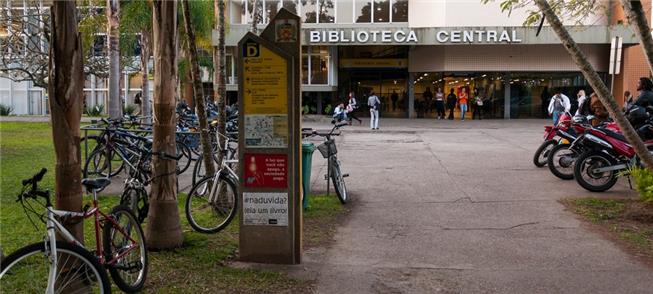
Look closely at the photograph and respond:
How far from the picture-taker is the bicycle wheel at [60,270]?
3697mm

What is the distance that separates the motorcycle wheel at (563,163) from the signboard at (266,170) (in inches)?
277

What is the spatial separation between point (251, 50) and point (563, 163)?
7472 millimetres

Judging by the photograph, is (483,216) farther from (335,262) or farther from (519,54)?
(519,54)

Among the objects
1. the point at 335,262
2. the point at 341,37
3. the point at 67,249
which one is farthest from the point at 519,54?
the point at 67,249

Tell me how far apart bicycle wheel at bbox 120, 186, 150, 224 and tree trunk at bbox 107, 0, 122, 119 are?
13560mm

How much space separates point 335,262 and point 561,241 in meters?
2.67

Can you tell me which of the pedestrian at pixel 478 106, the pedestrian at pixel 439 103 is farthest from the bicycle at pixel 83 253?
the pedestrian at pixel 478 106

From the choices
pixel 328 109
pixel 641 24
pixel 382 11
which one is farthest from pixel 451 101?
pixel 641 24

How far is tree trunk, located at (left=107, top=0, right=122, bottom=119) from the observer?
18625 millimetres

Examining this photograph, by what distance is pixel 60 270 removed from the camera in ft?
12.9

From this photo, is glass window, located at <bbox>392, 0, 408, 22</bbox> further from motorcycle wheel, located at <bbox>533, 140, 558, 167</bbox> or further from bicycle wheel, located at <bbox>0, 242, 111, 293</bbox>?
bicycle wheel, located at <bbox>0, 242, 111, 293</bbox>

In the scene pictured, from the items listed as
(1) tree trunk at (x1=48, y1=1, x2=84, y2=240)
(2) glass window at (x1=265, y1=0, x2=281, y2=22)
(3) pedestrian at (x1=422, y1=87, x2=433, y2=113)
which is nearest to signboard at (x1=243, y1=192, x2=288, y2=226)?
(1) tree trunk at (x1=48, y1=1, x2=84, y2=240)

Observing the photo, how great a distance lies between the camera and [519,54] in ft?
114

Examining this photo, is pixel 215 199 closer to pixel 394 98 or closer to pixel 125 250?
pixel 125 250
